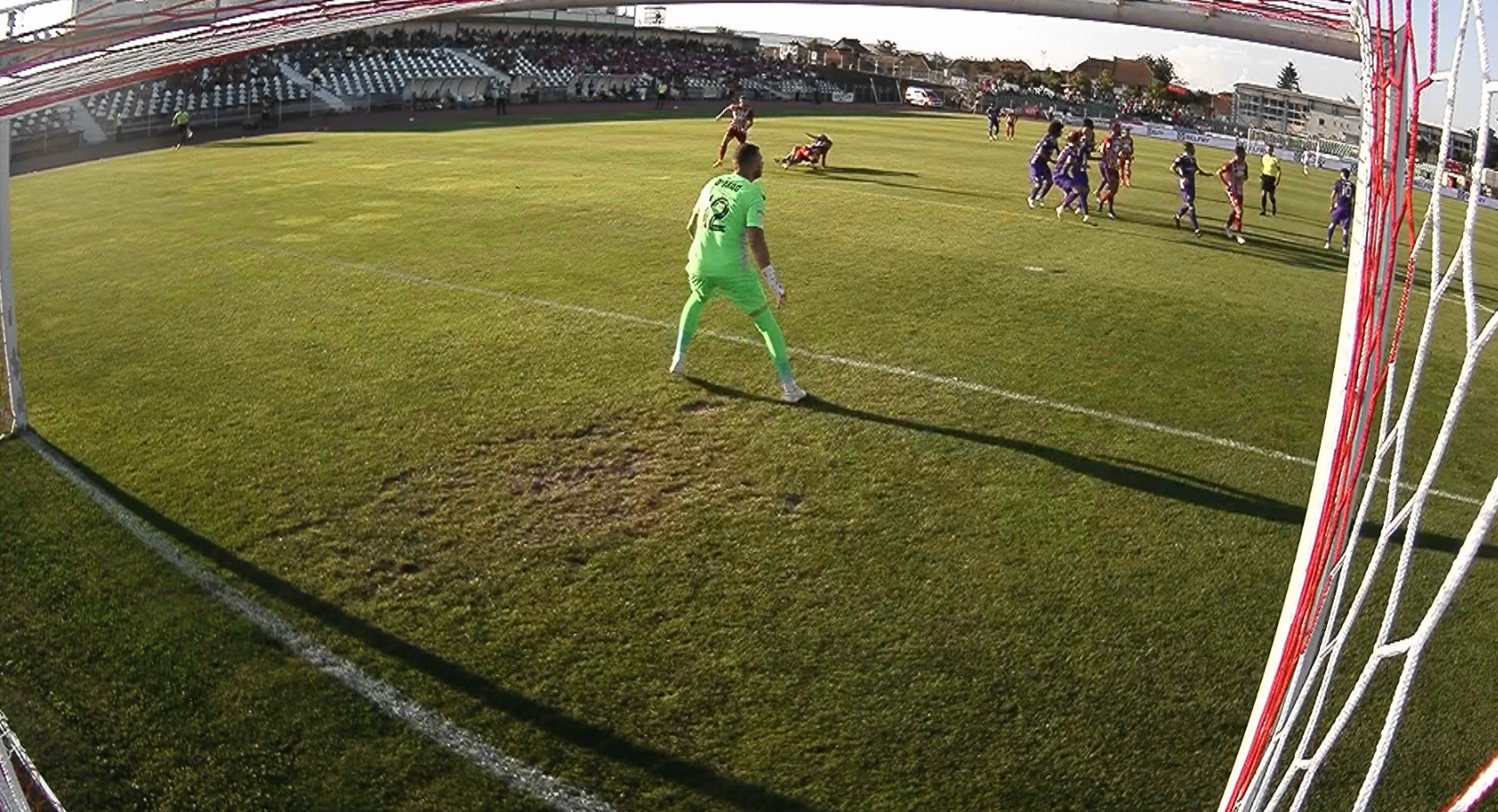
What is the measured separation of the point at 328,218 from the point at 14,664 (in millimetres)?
12498

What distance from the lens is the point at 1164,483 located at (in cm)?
715

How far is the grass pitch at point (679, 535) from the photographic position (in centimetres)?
448

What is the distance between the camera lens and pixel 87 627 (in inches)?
206

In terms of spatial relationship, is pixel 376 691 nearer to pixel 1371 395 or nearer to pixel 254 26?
pixel 254 26

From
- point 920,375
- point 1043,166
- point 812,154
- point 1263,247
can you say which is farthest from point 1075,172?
point 920,375

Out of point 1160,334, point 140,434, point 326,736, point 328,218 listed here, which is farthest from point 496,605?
point 328,218

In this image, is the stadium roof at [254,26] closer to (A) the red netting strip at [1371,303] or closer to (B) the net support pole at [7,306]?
(A) the red netting strip at [1371,303]

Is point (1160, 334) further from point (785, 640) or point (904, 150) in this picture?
point (904, 150)

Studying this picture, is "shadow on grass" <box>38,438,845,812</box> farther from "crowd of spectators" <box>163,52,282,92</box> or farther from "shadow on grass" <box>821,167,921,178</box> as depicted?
"crowd of spectators" <box>163,52,282,92</box>

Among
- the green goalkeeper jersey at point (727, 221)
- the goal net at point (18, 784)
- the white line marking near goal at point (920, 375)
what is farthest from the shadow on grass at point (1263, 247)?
the goal net at point (18, 784)

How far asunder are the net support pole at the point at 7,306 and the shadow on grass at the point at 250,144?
22189 mm

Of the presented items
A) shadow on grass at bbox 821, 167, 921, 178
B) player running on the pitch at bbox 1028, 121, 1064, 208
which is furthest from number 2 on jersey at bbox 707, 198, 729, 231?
shadow on grass at bbox 821, 167, 921, 178

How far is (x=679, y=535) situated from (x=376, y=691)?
1981mm

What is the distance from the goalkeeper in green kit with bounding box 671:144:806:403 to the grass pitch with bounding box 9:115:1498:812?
0.64 m
